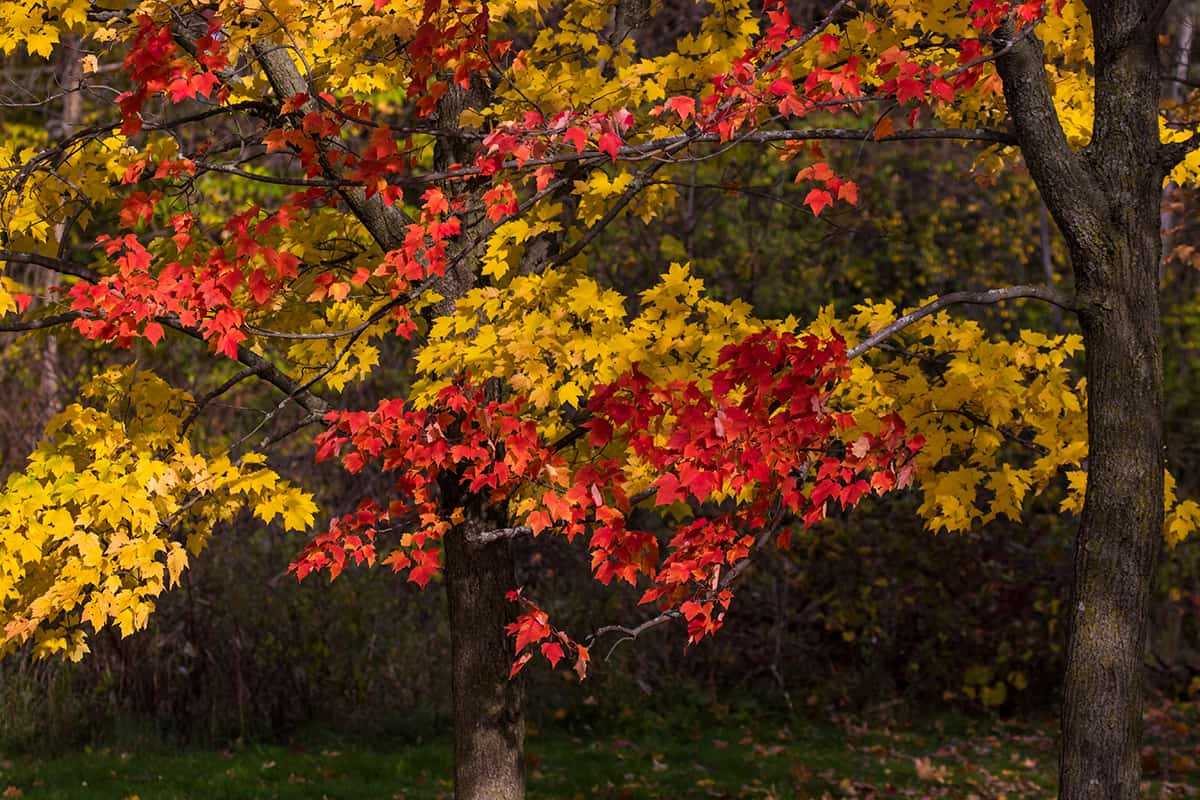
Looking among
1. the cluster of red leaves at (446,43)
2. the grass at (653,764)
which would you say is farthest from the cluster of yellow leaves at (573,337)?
the grass at (653,764)

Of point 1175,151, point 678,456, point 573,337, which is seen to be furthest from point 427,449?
point 1175,151

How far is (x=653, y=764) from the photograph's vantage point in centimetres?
1037

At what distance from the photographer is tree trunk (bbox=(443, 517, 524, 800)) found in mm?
7211

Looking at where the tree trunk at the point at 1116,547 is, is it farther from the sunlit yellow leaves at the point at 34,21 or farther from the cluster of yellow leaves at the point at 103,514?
the sunlit yellow leaves at the point at 34,21

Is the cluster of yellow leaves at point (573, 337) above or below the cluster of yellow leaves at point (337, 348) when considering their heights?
below

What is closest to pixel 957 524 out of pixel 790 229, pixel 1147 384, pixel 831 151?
pixel 1147 384

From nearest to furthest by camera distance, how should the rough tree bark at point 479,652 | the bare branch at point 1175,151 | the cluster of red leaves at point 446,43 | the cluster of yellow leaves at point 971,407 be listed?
1. the cluster of red leaves at point 446,43
2. the bare branch at point 1175,151
3. the cluster of yellow leaves at point 971,407
4. the rough tree bark at point 479,652

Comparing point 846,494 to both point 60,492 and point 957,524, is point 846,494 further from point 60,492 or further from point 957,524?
point 60,492

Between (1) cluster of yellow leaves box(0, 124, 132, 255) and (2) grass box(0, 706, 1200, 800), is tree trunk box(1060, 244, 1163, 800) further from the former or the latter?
(1) cluster of yellow leaves box(0, 124, 132, 255)

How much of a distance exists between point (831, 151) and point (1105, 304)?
12.2 m

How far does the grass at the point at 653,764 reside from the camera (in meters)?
9.47

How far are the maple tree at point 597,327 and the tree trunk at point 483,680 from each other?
228mm

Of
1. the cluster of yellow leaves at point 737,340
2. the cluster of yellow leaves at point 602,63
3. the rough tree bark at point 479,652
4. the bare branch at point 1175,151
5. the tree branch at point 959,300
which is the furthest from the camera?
the rough tree bark at point 479,652

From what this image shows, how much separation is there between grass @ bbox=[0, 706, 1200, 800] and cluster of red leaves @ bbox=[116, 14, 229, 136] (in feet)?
17.0
